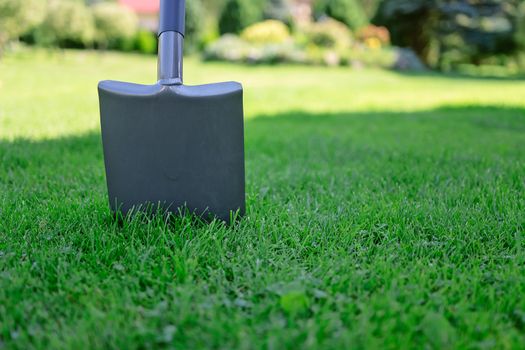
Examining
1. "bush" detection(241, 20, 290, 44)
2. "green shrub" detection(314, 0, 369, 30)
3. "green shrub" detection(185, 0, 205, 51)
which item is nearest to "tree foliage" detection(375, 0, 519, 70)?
"green shrub" detection(314, 0, 369, 30)

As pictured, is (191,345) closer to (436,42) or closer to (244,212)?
(244,212)

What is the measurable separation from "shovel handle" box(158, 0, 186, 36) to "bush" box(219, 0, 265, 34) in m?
15.5

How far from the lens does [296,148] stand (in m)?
3.05

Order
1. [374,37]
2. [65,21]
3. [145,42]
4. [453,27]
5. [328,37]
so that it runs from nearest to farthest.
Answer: [328,37] < [65,21] < [374,37] < [453,27] < [145,42]

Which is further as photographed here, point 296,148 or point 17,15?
point 17,15

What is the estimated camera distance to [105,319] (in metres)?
0.99

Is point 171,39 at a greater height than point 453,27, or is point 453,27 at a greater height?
point 453,27

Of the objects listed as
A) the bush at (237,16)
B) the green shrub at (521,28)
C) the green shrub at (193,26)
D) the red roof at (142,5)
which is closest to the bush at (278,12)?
the bush at (237,16)

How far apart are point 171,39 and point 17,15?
7.78 meters

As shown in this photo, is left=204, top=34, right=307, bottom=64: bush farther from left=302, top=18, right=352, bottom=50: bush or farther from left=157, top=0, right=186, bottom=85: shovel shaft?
left=157, top=0, right=186, bottom=85: shovel shaft

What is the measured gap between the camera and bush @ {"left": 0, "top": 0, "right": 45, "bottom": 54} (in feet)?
A: 24.8

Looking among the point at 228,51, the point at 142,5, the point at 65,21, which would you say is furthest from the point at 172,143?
the point at 142,5

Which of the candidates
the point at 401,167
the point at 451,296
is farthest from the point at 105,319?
the point at 401,167

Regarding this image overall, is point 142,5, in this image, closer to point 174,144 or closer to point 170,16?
point 170,16
